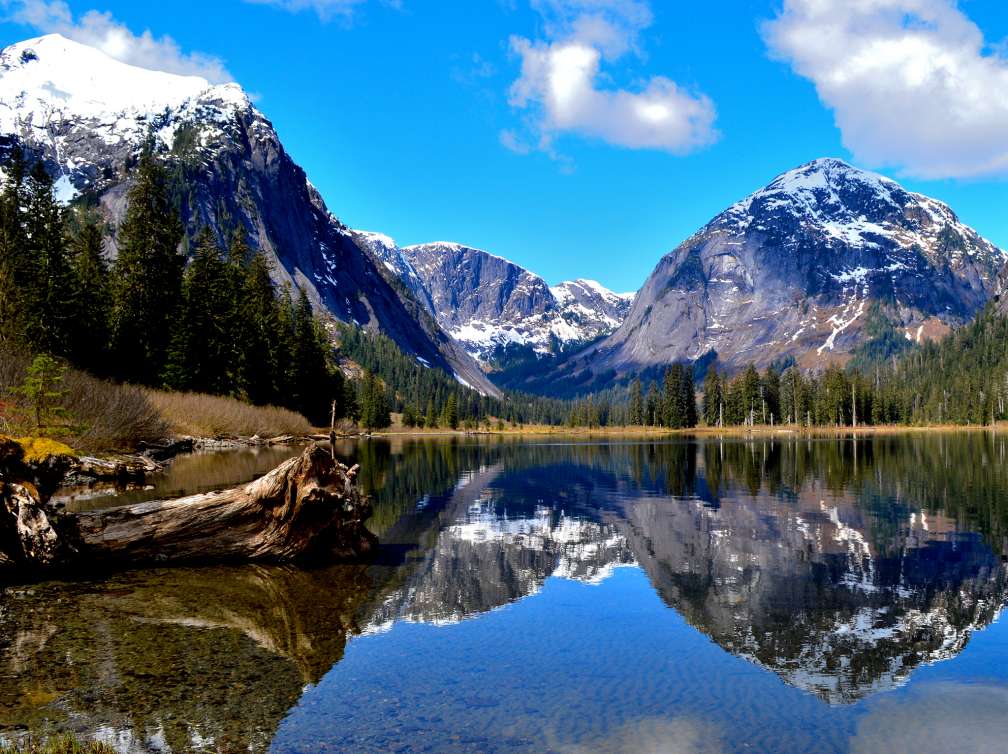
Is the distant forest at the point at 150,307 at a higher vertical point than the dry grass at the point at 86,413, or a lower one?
higher

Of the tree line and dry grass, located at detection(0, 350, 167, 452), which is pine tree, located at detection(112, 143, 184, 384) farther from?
dry grass, located at detection(0, 350, 167, 452)

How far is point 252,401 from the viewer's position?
80.1 meters

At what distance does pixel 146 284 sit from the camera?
67.4m

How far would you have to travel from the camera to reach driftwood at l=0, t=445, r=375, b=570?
15953 millimetres

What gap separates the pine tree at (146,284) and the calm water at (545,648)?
49698 millimetres

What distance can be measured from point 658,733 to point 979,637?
756 centimetres

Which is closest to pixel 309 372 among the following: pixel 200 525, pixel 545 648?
pixel 200 525

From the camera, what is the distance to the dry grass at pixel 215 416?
186ft

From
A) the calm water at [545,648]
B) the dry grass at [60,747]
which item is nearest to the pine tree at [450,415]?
the calm water at [545,648]

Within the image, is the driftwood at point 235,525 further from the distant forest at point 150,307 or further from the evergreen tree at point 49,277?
the evergreen tree at point 49,277

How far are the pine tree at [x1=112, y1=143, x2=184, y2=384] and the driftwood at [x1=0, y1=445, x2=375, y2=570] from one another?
49749 mm

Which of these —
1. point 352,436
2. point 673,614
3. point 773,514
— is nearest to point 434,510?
point 773,514

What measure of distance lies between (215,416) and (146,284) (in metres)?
14.8

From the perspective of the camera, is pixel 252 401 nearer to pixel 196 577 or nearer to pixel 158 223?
pixel 158 223
